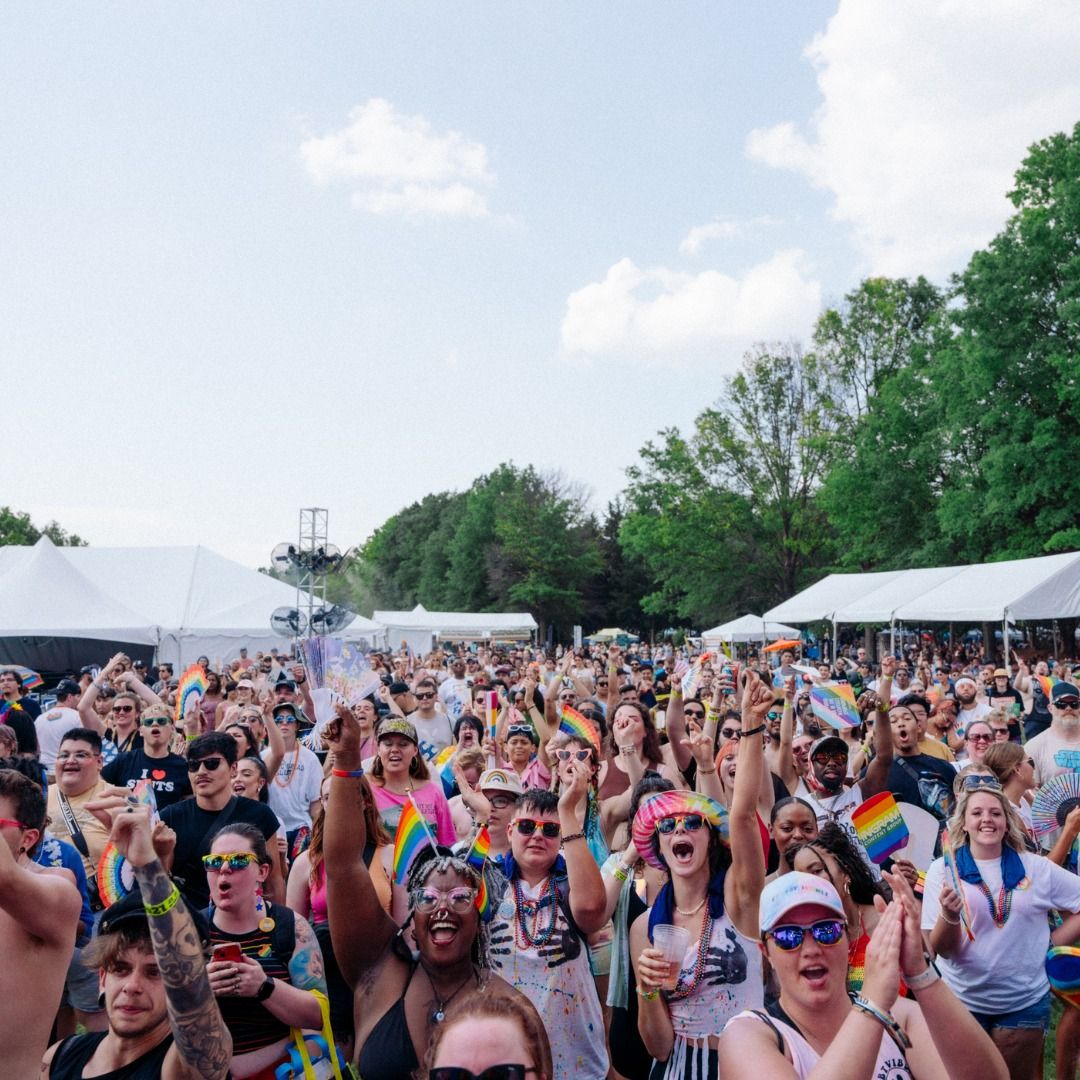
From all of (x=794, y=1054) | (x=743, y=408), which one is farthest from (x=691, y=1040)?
(x=743, y=408)

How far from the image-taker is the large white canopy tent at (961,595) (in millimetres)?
18141

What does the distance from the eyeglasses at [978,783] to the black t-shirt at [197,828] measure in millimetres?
3142

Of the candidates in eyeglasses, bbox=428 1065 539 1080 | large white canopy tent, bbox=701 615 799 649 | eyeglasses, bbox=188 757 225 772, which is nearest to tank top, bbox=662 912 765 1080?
eyeglasses, bbox=428 1065 539 1080

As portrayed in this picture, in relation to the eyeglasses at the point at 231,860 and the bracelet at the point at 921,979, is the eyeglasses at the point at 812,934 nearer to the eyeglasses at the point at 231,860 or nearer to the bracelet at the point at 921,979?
the bracelet at the point at 921,979

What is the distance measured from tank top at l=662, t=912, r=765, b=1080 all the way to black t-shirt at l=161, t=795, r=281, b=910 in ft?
7.00

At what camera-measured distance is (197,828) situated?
15.1 ft

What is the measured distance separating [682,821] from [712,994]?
545 millimetres

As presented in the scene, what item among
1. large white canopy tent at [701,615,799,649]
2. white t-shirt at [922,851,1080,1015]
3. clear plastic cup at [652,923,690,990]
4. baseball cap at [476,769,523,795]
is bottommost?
white t-shirt at [922,851,1080,1015]

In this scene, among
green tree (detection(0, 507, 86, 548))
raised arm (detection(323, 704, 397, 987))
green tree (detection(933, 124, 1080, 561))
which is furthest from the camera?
green tree (detection(0, 507, 86, 548))

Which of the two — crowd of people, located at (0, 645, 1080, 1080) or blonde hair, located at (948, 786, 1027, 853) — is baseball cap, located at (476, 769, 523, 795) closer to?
crowd of people, located at (0, 645, 1080, 1080)

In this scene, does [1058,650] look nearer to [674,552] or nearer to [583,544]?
[674,552]

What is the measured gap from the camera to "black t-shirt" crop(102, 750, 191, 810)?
613 centimetres

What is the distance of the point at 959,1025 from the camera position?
92.2 inches

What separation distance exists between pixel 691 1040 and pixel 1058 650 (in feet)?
76.8
